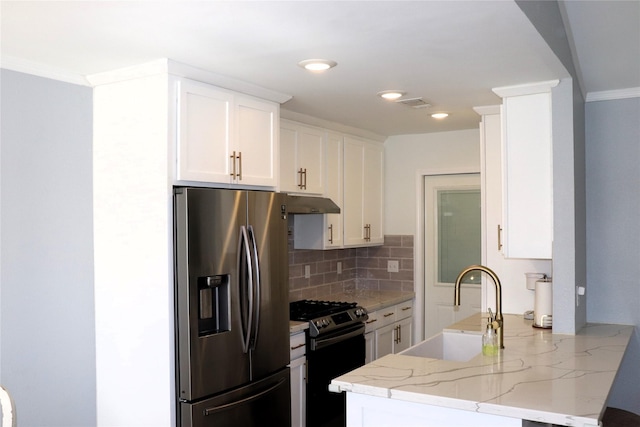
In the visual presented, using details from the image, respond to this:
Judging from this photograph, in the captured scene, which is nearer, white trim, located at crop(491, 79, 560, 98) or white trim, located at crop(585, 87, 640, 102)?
white trim, located at crop(491, 79, 560, 98)

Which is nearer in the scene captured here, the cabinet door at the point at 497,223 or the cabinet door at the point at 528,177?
the cabinet door at the point at 528,177

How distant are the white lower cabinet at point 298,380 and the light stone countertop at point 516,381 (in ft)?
3.70

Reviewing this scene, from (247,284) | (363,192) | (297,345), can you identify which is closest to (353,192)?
(363,192)

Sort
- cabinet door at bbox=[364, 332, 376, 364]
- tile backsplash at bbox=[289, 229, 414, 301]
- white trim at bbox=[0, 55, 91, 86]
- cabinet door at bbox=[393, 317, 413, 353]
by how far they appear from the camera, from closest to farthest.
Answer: white trim at bbox=[0, 55, 91, 86]
cabinet door at bbox=[364, 332, 376, 364]
tile backsplash at bbox=[289, 229, 414, 301]
cabinet door at bbox=[393, 317, 413, 353]

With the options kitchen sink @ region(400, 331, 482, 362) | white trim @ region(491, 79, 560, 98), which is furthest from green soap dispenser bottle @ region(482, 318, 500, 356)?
white trim @ region(491, 79, 560, 98)

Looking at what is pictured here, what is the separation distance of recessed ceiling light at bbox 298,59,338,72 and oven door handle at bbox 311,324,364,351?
1811 millimetres

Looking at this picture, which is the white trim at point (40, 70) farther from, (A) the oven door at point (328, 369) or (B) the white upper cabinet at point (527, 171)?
(B) the white upper cabinet at point (527, 171)

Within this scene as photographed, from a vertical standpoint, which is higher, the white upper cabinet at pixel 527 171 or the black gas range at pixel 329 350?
A: the white upper cabinet at pixel 527 171

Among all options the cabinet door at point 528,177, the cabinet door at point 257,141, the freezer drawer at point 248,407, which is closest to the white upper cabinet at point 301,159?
the cabinet door at point 257,141

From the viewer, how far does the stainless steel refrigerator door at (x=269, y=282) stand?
322 cm

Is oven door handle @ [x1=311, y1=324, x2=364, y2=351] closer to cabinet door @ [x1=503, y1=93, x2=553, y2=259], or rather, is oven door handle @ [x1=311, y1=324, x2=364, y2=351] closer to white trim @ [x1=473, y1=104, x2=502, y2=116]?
cabinet door @ [x1=503, y1=93, x2=553, y2=259]

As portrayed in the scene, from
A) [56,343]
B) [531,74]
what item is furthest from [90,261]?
[531,74]

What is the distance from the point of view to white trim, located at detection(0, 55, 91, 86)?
2.73 metres

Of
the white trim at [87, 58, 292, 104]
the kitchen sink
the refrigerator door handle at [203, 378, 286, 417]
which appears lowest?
the refrigerator door handle at [203, 378, 286, 417]
